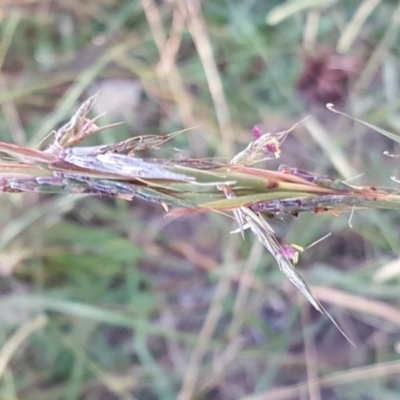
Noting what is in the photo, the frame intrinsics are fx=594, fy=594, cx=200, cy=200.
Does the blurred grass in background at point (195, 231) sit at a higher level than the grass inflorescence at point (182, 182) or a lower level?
lower

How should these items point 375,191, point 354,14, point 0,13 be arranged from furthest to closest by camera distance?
point 0,13, point 354,14, point 375,191

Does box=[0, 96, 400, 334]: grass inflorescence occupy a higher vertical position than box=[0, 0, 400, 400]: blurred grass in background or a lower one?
higher

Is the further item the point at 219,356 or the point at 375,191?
the point at 219,356

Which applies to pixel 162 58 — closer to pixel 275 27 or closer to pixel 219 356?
pixel 275 27

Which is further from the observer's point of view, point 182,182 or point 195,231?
point 195,231

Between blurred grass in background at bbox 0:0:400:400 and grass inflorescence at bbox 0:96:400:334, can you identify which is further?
blurred grass in background at bbox 0:0:400:400

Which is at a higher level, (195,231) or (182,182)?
(182,182)

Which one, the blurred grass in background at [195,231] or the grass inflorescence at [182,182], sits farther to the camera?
the blurred grass in background at [195,231]

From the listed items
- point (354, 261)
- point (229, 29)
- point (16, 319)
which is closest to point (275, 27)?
point (229, 29)
